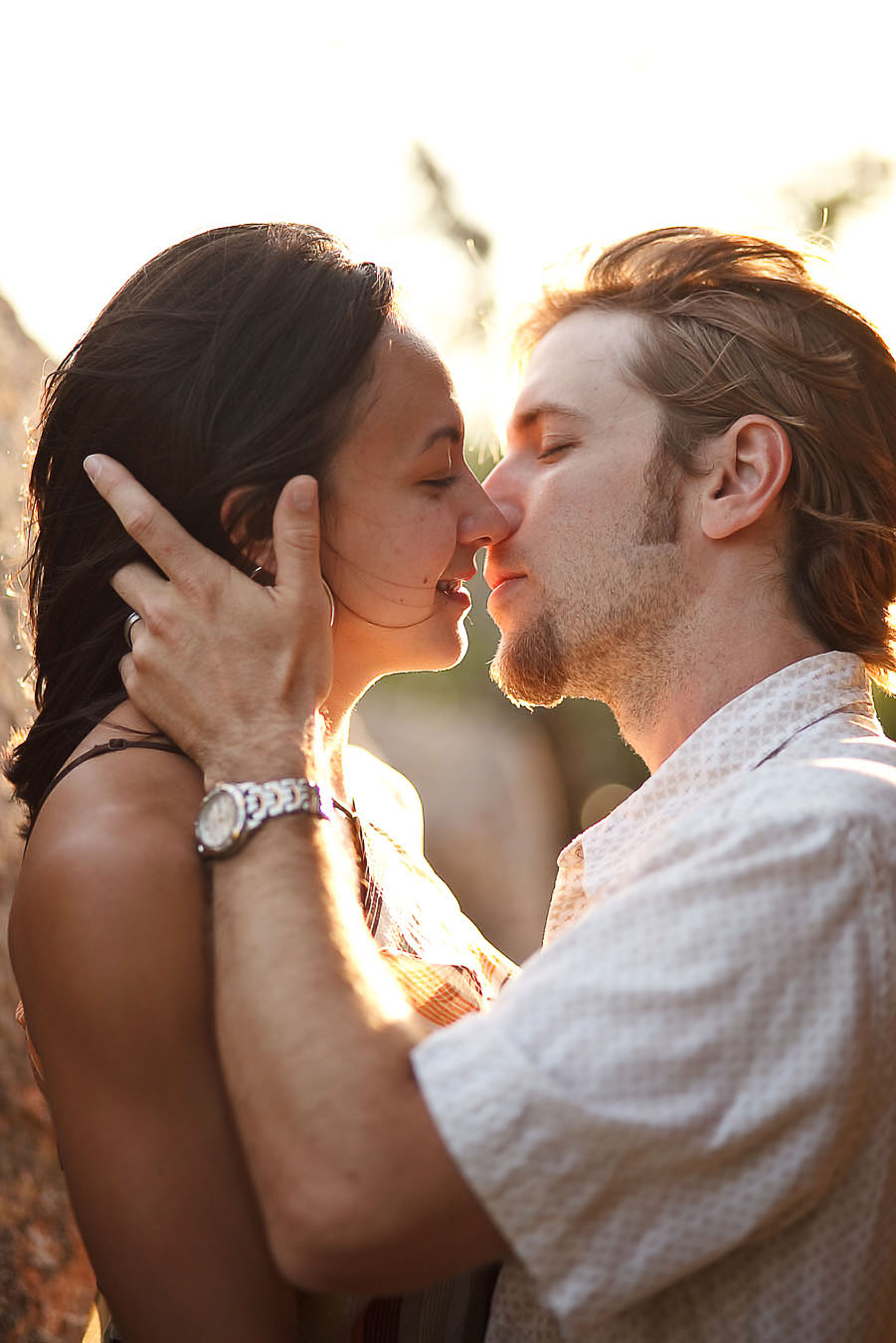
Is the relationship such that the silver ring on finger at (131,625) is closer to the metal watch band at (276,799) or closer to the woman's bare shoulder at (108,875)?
the woman's bare shoulder at (108,875)

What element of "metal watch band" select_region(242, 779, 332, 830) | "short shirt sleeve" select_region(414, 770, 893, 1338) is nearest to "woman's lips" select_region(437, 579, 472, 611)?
"metal watch band" select_region(242, 779, 332, 830)

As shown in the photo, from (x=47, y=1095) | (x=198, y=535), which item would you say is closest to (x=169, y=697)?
(x=198, y=535)

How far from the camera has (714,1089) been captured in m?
1.49

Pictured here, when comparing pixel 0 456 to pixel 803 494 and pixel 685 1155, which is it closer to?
pixel 803 494

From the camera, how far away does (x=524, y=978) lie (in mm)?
1623

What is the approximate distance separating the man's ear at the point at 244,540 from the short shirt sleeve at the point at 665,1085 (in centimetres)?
106

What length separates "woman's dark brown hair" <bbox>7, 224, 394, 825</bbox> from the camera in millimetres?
2258

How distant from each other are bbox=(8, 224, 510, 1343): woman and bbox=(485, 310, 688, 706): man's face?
253 mm

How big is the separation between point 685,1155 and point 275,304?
1689 mm

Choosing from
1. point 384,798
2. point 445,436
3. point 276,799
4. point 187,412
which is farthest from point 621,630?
point 276,799

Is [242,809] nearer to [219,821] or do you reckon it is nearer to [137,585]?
[219,821]

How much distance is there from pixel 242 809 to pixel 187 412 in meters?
0.86

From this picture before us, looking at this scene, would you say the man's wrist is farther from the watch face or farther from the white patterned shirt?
the white patterned shirt

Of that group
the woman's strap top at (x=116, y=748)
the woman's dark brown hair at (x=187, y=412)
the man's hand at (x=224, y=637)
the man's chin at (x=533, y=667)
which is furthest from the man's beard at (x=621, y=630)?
the woman's strap top at (x=116, y=748)
